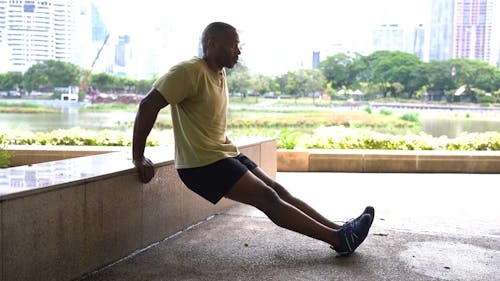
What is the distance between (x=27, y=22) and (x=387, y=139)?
8.19 metres

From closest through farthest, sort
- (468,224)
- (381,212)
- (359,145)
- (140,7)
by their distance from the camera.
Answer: (468,224) → (381,212) → (359,145) → (140,7)

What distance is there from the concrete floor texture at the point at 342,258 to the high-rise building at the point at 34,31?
8985mm

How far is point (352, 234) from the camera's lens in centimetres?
423

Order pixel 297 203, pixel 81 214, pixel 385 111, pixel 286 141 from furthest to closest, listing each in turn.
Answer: pixel 385 111 → pixel 286 141 → pixel 297 203 → pixel 81 214

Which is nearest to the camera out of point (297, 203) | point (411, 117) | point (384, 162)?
point (297, 203)

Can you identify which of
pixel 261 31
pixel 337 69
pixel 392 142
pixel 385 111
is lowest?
pixel 392 142

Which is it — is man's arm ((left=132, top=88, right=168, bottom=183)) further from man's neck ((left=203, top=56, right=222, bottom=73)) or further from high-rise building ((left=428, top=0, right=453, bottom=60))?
high-rise building ((left=428, top=0, right=453, bottom=60))

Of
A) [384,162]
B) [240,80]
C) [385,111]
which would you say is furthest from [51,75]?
[384,162]

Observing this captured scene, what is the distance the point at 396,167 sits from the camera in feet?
30.8

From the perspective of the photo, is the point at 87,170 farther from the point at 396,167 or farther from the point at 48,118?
the point at 48,118

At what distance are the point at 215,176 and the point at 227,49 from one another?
83 cm

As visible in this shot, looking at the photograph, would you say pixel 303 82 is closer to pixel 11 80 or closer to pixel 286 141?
pixel 286 141

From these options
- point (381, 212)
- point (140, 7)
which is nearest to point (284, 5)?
point (140, 7)

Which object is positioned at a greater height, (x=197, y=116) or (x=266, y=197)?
(x=197, y=116)
